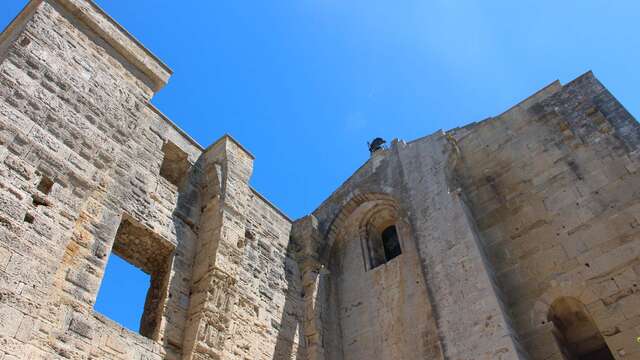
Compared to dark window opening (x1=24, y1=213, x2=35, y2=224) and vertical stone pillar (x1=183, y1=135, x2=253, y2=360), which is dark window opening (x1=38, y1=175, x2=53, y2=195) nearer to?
dark window opening (x1=24, y1=213, x2=35, y2=224)

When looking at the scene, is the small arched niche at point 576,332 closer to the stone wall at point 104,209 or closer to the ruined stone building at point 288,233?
the ruined stone building at point 288,233

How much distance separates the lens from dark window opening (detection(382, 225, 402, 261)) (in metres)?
10.4

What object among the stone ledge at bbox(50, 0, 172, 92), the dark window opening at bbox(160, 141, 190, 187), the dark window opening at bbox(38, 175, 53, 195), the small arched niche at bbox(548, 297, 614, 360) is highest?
the stone ledge at bbox(50, 0, 172, 92)

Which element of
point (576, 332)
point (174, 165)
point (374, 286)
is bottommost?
point (576, 332)

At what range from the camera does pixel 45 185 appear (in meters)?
5.70

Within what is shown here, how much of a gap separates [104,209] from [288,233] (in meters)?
4.20

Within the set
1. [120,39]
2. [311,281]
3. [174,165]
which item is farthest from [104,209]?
[311,281]

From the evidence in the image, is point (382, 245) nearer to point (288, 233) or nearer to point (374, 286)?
point (374, 286)

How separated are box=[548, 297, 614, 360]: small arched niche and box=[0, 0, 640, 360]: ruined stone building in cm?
3

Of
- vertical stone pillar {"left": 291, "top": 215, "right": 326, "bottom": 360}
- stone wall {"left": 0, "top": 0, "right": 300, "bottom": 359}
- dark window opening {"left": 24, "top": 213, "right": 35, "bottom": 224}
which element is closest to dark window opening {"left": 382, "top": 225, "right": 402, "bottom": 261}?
vertical stone pillar {"left": 291, "top": 215, "right": 326, "bottom": 360}

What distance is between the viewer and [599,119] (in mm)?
8688

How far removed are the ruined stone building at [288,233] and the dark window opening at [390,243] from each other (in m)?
0.03

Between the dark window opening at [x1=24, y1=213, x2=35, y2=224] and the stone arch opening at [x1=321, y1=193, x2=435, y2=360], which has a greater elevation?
the stone arch opening at [x1=321, y1=193, x2=435, y2=360]

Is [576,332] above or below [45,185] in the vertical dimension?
below
